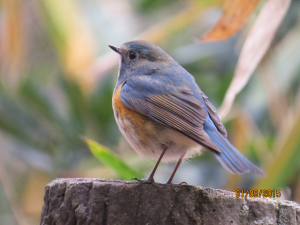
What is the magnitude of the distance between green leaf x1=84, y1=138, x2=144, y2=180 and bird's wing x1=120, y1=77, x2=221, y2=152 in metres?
0.34

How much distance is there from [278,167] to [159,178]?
1704 mm

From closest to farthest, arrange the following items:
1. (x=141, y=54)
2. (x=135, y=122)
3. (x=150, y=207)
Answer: (x=150, y=207)
(x=135, y=122)
(x=141, y=54)

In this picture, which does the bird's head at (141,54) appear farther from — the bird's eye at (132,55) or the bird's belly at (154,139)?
Answer: the bird's belly at (154,139)

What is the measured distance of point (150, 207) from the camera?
187 cm

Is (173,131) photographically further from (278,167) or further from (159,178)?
(159,178)

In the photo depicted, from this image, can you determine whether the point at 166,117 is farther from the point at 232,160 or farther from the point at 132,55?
the point at 132,55

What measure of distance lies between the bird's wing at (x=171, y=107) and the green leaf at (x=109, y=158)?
1.12 ft

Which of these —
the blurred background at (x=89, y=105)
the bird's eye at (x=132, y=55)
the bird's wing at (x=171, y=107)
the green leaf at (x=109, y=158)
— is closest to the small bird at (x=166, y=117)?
the bird's wing at (x=171, y=107)

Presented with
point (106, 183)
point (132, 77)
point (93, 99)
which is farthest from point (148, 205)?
point (93, 99)

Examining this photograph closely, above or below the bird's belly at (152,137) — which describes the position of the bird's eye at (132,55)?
above

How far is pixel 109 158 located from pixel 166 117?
0.44m

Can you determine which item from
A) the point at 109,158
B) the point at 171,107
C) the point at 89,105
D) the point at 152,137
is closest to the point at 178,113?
the point at 171,107

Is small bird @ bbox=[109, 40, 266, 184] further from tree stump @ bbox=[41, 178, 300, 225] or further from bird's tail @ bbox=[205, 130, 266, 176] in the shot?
tree stump @ bbox=[41, 178, 300, 225]

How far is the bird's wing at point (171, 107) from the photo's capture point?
2357 millimetres
